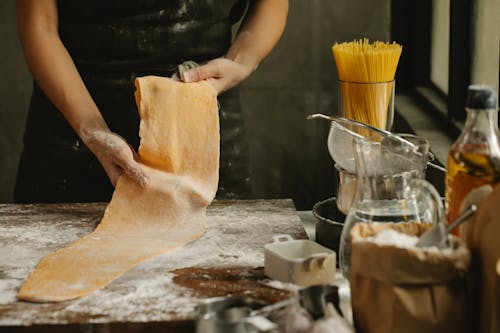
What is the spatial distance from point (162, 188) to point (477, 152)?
2.68ft

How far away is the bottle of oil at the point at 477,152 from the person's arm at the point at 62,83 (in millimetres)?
796

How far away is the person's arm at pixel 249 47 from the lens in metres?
2.06

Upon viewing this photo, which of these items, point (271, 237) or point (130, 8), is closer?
point (271, 237)

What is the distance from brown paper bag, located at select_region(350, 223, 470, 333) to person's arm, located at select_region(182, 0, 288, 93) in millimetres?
1001

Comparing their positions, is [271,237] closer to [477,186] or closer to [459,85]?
[477,186]

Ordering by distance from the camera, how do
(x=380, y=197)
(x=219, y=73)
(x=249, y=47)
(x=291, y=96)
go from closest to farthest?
(x=380, y=197) < (x=219, y=73) < (x=249, y=47) < (x=291, y=96)

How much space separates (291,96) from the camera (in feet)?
12.7

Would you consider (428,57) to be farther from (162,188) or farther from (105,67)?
(162,188)

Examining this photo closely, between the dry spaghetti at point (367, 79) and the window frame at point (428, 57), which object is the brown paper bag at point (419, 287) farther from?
the window frame at point (428, 57)

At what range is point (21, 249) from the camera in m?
1.72

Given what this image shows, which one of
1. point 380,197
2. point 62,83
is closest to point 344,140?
point 380,197

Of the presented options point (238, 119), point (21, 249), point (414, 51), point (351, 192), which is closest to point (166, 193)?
point (21, 249)

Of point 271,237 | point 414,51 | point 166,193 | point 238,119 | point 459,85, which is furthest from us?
point 414,51

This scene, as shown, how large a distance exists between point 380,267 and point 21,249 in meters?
0.89
